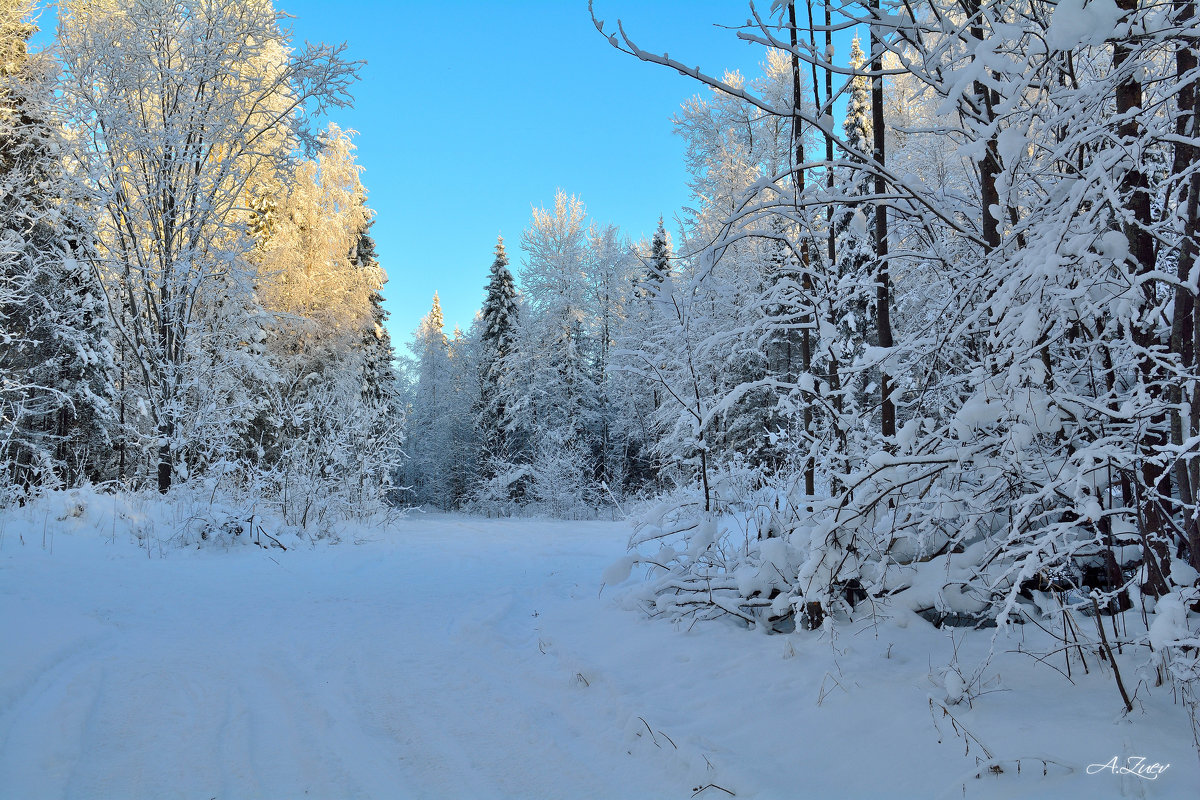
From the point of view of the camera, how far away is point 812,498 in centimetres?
295

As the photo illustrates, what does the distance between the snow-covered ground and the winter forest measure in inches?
0.8

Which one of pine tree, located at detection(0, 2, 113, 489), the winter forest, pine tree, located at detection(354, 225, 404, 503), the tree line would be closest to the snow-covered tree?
pine tree, located at detection(354, 225, 404, 503)

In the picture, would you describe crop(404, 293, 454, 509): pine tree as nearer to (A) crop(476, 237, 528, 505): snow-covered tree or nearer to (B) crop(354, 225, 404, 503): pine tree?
(A) crop(476, 237, 528, 505): snow-covered tree

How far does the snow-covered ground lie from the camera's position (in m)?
2.00

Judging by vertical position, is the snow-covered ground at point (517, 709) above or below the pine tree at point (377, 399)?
below

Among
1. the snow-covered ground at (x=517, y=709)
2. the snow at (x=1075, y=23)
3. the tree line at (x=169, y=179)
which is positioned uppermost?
the tree line at (x=169, y=179)

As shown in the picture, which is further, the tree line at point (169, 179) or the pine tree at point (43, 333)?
the pine tree at point (43, 333)

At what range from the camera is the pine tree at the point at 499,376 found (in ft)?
78.7

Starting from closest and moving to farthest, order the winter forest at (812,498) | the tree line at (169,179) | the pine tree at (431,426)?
the winter forest at (812,498)
the tree line at (169,179)
the pine tree at (431,426)

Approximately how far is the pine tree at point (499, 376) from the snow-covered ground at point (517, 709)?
19231 millimetres

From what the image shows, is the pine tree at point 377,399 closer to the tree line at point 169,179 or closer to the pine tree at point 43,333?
the tree line at point 169,179

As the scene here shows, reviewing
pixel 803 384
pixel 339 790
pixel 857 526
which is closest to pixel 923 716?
pixel 857 526

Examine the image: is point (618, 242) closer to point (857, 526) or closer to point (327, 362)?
point (327, 362)

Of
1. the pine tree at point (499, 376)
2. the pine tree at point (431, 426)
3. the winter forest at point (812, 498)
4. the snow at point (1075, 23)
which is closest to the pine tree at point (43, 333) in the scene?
the winter forest at point (812, 498)
